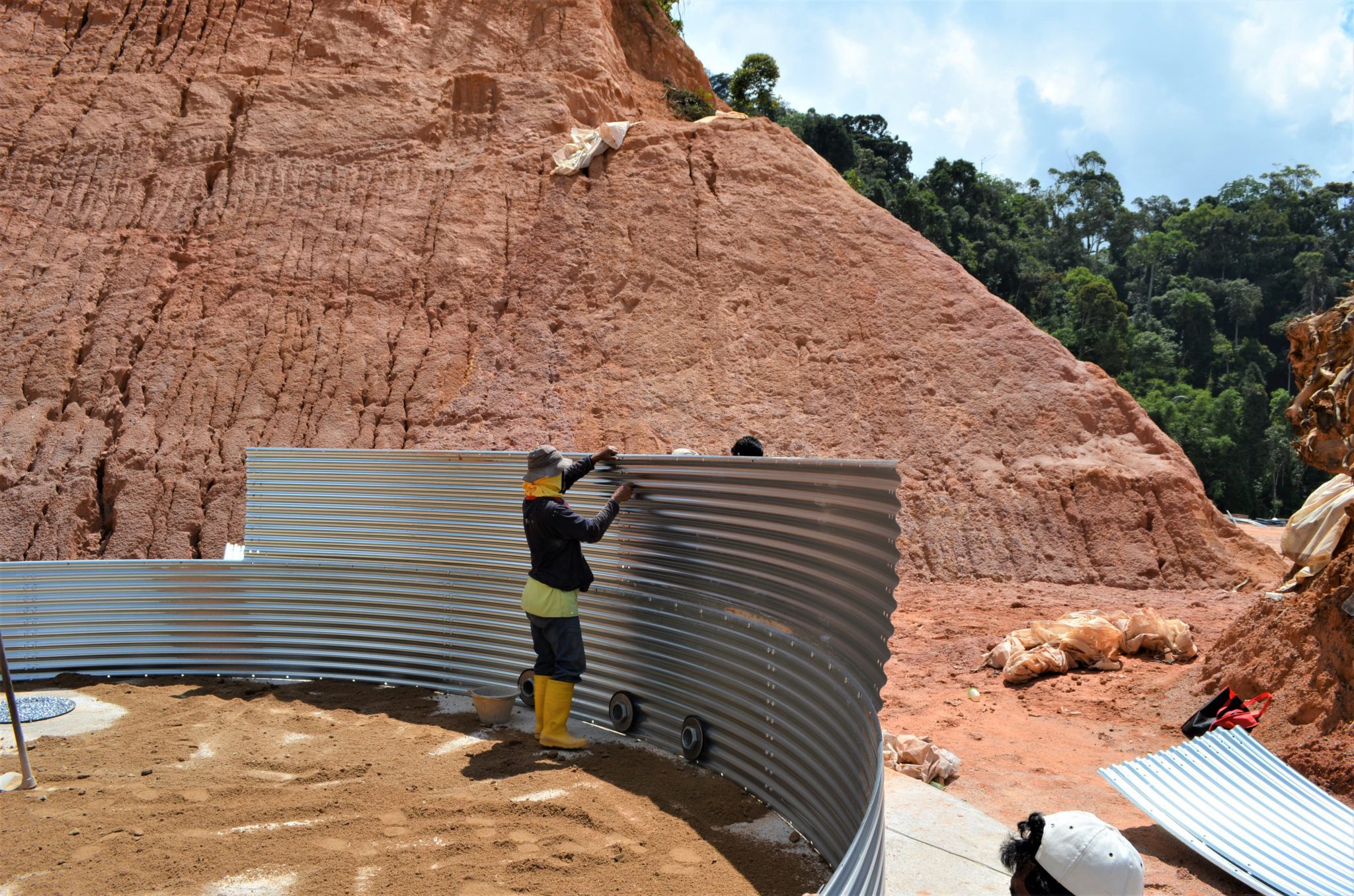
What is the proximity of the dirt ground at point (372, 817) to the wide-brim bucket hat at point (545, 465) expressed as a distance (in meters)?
1.63

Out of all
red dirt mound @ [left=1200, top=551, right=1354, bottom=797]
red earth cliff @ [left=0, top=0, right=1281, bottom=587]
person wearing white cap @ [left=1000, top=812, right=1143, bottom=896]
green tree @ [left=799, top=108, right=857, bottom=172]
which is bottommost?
red dirt mound @ [left=1200, top=551, right=1354, bottom=797]

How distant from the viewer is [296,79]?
19203mm

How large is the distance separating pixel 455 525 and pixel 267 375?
33.3ft

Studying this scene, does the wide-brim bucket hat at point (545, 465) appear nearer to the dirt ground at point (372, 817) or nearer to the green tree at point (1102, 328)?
the dirt ground at point (372, 817)

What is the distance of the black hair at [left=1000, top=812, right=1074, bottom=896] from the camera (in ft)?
8.11

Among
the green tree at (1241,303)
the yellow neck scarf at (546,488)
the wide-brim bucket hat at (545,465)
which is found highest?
the green tree at (1241,303)

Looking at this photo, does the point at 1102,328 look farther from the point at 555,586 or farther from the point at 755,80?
the point at 555,586

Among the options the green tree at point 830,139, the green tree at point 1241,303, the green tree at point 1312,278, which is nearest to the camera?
the green tree at point 830,139

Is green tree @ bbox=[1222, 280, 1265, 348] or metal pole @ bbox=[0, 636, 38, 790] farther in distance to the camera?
green tree @ bbox=[1222, 280, 1265, 348]

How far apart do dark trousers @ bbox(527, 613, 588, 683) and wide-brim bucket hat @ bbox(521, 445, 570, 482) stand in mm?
838

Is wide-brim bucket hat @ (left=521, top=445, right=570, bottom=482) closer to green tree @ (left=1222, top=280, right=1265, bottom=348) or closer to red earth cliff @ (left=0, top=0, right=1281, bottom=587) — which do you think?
red earth cliff @ (left=0, top=0, right=1281, bottom=587)

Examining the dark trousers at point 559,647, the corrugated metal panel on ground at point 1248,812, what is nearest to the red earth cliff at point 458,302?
the corrugated metal panel on ground at point 1248,812

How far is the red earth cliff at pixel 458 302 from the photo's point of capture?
14.3 metres

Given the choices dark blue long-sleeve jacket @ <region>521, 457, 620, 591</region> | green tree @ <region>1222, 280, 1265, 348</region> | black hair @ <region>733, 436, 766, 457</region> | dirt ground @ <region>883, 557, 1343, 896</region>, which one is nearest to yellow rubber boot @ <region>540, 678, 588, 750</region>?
dark blue long-sleeve jacket @ <region>521, 457, 620, 591</region>
